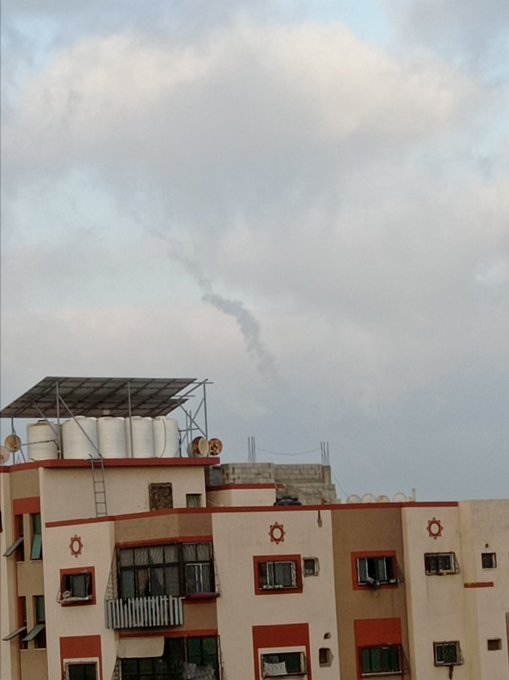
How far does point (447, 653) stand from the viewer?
67438mm

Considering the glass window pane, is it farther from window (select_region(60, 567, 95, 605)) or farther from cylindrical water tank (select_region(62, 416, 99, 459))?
cylindrical water tank (select_region(62, 416, 99, 459))

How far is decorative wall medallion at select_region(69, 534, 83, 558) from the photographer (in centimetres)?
6688

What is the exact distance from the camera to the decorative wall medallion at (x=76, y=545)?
6688 cm

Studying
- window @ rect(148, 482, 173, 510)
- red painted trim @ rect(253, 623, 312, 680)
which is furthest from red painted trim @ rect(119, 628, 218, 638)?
window @ rect(148, 482, 173, 510)

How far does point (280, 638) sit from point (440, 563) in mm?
7954

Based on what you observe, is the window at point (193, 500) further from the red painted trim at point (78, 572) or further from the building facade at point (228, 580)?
the red painted trim at point (78, 572)

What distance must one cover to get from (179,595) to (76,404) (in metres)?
15.0

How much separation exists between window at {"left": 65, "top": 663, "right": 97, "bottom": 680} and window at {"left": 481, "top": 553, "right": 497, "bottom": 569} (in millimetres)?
16981

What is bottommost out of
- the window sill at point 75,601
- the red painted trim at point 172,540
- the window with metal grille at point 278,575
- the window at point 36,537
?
the window sill at point 75,601

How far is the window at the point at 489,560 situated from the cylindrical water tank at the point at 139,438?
1575 centimetres

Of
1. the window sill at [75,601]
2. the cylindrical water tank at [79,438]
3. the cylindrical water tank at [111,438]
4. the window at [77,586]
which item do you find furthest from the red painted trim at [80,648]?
the cylindrical water tank at [111,438]

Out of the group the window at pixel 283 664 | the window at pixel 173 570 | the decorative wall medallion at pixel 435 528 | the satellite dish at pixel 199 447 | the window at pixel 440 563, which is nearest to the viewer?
the window at pixel 173 570

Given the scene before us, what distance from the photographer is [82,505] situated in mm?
70125

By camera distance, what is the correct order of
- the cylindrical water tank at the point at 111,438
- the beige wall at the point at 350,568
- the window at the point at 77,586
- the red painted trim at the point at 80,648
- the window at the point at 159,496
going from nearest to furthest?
the red painted trim at the point at 80,648 → the window at the point at 77,586 → the beige wall at the point at 350,568 → the window at the point at 159,496 → the cylindrical water tank at the point at 111,438
